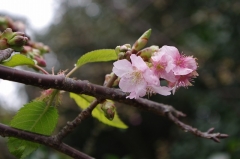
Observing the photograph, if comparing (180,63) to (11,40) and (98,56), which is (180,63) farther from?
(11,40)

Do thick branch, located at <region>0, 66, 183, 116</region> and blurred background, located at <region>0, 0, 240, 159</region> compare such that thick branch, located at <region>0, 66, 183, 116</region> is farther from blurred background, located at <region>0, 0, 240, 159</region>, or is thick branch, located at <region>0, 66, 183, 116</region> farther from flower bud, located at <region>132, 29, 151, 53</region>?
blurred background, located at <region>0, 0, 240, 159</region>

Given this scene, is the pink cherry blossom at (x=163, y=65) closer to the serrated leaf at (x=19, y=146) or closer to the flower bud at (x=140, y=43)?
the flower bud at (x=140, y=43)

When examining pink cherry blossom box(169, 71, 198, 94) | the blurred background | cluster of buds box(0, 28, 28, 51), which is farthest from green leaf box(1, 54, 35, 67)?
the blurred background

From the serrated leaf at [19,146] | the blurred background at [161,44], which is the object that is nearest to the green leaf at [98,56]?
the serrated leaf at [19,146]

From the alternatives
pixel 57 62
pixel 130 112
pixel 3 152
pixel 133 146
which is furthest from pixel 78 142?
pixel 3 152

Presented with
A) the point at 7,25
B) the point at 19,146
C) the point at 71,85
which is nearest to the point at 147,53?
the point at 71,85
